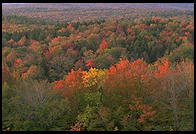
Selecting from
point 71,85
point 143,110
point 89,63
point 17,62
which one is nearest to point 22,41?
point 17,62

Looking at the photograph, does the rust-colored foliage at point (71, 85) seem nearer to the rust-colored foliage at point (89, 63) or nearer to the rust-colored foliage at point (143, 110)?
the rust-colored foliage at point (143, 110)

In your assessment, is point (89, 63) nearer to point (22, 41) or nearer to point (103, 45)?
point (103, 45)

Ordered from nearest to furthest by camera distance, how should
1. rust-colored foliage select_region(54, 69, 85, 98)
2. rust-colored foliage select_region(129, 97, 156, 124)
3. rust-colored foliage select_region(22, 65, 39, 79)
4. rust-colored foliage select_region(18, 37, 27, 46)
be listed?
rust-colored foliage select_region(129, 97, 156, 124), rust-colored foliage select_region(54, 69, 85, 98), rust-colored foliage select_region(22, 65, 39, 79), rust-colored foliage select_region(18, 37, 27, 46)

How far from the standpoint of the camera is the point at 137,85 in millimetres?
44375

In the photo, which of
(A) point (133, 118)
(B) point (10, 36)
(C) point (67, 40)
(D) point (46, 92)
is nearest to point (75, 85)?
(D) point (46, 92)

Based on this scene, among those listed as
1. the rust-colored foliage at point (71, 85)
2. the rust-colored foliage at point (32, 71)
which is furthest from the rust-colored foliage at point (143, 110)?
the rust-colored foliage at point (32, 71)

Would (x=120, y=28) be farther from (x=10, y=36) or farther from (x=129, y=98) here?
(x=129, y=98)

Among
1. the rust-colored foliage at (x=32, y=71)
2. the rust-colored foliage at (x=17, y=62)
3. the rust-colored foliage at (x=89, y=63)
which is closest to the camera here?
the rust-colored foliage at (x=32, y=71)

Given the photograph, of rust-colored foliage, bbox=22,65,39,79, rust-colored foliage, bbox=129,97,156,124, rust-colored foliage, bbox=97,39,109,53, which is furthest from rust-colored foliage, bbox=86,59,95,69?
rust-colored foliage, bbox=129,97,156,124

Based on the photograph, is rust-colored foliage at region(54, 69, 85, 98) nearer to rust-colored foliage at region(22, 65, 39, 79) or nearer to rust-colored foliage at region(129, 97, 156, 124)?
rust-colored foliage at region(129, 97, 156, 124)

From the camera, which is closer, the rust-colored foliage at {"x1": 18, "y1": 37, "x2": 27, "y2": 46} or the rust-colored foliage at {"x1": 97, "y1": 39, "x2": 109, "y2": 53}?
the rust-colored foliage at {"x1": 97, "y1": 39, "x2": 109, "y2": 53}

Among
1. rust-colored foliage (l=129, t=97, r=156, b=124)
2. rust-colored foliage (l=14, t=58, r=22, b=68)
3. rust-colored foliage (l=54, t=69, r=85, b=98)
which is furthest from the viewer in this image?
rust-colored foliage (l=14, t=58, r=22, b=68)

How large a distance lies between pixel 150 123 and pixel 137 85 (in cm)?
533

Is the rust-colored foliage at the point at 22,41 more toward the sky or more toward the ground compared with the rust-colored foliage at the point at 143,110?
more toward the ground
